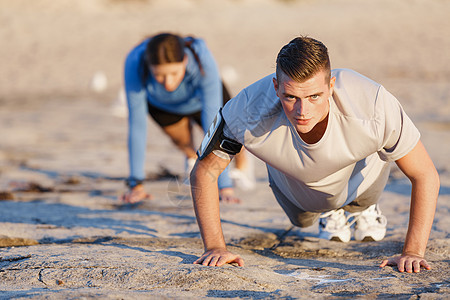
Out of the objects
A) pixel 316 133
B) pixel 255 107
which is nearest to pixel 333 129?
pixel 316 133

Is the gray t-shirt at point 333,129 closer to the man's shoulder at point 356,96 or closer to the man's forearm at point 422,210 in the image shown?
the man's shoulder at point 356,96

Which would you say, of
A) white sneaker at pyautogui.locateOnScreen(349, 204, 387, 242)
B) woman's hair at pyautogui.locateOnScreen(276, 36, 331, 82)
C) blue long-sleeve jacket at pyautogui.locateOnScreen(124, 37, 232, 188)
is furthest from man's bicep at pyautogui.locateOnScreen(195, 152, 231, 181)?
blue long-sleeve jacket at pyautogui.locateOnScreen(124, 37, 232, 188)

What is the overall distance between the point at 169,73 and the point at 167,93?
46 cm

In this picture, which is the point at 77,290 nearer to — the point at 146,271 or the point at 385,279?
the point at 146,271

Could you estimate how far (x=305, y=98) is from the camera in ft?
7.14

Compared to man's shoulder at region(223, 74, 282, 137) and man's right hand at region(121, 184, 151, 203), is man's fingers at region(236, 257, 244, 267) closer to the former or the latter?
man's shoulder at region(223, 74, 282, 137)

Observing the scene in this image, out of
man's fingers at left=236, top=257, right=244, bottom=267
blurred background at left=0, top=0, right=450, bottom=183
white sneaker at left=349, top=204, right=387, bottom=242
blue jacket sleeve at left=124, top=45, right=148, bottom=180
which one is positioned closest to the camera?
man's fingers at left=236, top=257, right=244, bottom=267

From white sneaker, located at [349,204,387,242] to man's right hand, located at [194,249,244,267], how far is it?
99 cm

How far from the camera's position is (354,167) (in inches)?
109

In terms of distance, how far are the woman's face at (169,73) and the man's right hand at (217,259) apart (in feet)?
5.82

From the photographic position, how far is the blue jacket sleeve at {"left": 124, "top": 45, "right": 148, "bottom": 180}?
426cm

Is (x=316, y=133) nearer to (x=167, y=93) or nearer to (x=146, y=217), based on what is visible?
(x=146, y=217)

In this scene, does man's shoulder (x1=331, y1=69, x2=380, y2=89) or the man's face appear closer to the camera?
the man's face

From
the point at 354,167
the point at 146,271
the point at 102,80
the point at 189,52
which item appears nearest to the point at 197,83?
the point at 189,52
